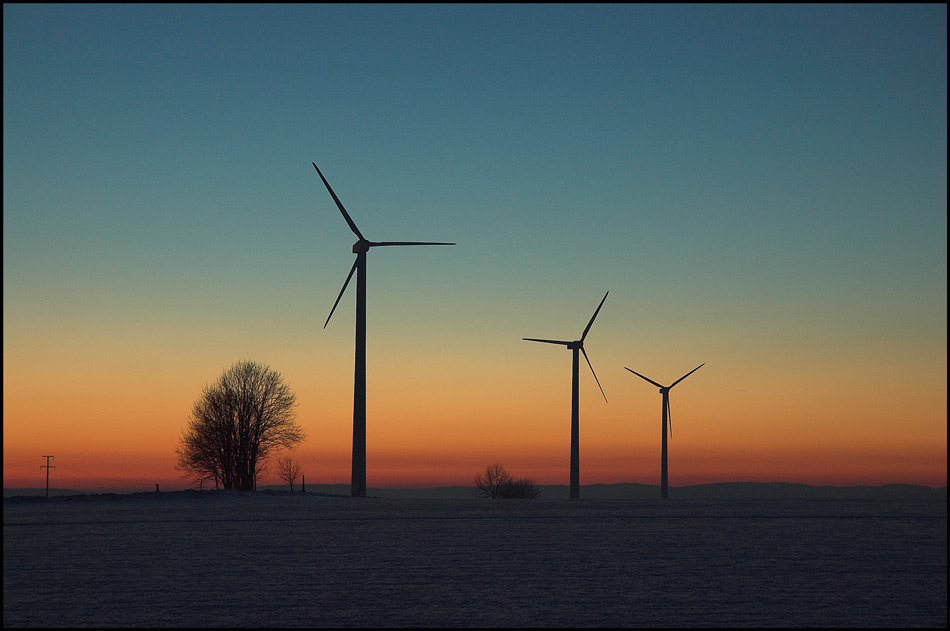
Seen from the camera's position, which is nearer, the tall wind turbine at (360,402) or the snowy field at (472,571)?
the snowy field at (472,571)

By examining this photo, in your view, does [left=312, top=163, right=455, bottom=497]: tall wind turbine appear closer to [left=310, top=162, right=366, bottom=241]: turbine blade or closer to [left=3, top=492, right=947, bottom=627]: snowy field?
[left=310, top=162, right=366, bottom=241]: turbine blade

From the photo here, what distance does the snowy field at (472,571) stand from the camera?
15.8 metres

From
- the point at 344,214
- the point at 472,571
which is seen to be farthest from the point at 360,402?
the point at 472,571

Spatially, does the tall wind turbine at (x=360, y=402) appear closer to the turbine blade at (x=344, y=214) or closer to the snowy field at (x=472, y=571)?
the turbine blade at (x=344, y=214)

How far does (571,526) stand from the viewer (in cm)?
3353

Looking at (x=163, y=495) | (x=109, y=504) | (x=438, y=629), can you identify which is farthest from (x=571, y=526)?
(x=163, y=495)

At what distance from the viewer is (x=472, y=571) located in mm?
21078

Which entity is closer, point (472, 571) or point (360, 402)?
point (472, 571)

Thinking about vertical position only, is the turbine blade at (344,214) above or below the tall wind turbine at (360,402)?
above

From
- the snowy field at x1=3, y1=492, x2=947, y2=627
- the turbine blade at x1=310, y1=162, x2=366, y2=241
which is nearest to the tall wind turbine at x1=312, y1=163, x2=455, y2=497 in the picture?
the turbine blade at x1=310, y1=162, x2=366, y2=241

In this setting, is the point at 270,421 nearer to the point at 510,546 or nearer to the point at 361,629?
the point at 510,546

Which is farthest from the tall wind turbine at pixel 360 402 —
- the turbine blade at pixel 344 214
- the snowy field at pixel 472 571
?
the snowy field at pixel 472 571

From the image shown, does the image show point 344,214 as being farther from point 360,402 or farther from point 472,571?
point 472,571

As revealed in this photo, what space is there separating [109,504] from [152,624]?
3558 centimetres
